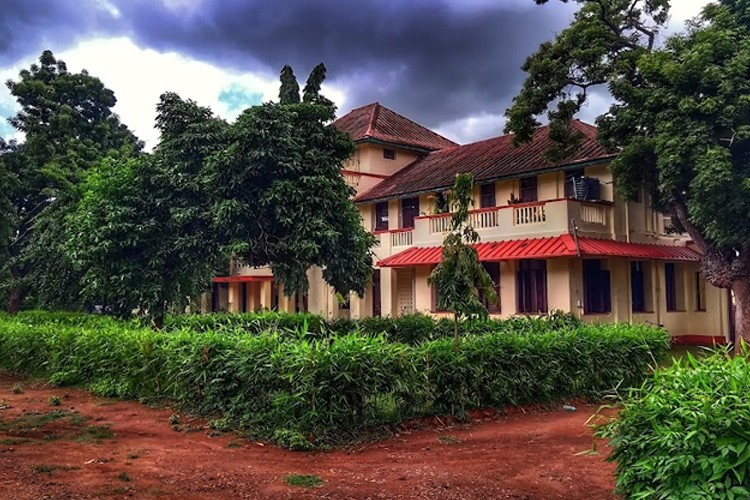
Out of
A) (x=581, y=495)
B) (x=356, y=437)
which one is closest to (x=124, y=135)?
(x=356, y=437)

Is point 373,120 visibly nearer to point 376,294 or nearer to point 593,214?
point 376,294

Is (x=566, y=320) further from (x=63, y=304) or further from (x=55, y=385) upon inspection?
(x=63, y=304)

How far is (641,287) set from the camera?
66.6 feet

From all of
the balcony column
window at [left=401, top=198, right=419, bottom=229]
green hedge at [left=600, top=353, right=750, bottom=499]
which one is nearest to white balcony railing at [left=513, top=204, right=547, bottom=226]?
window at [left=401, top=198, right=419, bottom=229]

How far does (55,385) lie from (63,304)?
12.4m

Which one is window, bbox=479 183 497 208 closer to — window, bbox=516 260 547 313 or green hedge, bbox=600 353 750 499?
window, bbox=516 260 547 313

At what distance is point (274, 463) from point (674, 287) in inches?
736

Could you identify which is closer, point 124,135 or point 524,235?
point 524,235

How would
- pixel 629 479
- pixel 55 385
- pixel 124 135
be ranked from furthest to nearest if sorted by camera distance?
pixel 124 135 → pixel 55 385 → pixel 629 479

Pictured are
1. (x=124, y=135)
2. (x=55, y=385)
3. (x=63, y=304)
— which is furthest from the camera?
(x=124, y=135)

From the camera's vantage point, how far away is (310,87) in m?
17.7

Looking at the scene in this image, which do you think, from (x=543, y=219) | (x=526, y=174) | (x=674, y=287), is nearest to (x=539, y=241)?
(x=543, y=219)

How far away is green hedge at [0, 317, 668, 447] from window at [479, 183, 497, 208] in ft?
33.3

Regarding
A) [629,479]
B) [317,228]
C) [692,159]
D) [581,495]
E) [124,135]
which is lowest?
[581,495]
